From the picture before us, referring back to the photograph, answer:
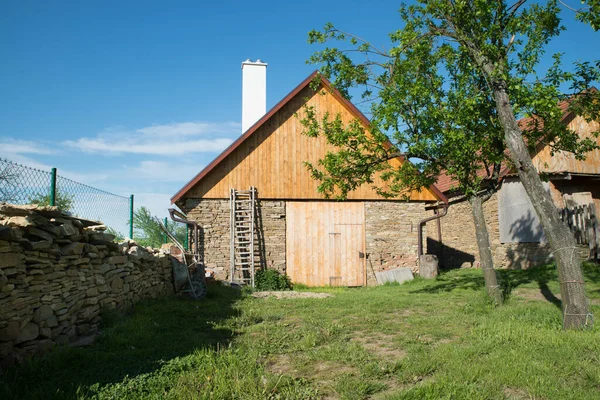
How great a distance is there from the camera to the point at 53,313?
5.49m

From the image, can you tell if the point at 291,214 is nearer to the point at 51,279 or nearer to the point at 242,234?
the point at 242,234

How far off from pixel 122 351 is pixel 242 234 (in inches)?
356

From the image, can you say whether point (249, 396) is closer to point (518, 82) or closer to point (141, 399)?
point (141, 399)

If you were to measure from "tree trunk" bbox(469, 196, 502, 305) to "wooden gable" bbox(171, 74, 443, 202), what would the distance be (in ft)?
19.5

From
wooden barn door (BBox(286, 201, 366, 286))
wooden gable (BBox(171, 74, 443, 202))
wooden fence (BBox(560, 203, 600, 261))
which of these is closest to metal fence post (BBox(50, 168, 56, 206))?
wooden gable (BBox(171, 74, 443, 202))

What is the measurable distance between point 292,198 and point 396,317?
7390 mm

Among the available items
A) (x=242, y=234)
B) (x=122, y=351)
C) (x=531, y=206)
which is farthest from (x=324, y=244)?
(x=122, y=351)

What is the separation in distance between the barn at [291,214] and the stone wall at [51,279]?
6361 millimetres

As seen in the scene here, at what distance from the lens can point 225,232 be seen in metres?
14.2

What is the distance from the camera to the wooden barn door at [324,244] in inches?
575

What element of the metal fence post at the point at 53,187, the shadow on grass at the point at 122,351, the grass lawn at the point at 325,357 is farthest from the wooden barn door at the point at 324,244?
the metal fence post at the point at 53,187

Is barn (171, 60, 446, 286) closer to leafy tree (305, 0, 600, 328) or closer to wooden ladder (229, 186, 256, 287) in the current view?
wooden ladder (229, 186, 256, 287)

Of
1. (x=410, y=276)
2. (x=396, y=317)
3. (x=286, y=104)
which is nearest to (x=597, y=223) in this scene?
(x=410, y=276)

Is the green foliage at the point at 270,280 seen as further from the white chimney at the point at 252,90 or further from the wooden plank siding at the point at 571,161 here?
the wooden plank siding at the point at 571,161
